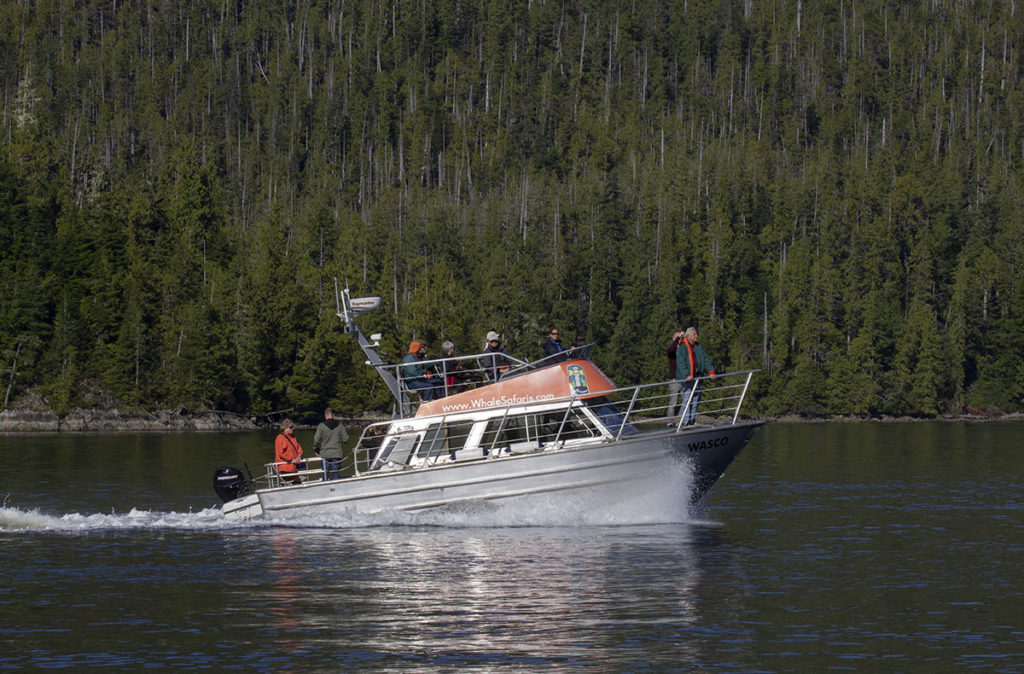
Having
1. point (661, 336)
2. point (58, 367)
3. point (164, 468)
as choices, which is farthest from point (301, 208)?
point (164, 468)

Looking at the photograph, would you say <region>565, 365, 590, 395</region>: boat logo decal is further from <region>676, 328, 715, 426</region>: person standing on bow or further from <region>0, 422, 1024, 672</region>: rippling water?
<region>0, 422, 1024, 672</region>: rippling water

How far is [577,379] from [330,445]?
528 centimetres

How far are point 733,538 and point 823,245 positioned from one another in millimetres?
116327

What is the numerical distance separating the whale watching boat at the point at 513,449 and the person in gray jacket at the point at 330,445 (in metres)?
0.57

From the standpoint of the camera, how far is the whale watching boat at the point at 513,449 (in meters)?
27.6

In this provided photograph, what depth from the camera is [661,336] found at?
390 ft

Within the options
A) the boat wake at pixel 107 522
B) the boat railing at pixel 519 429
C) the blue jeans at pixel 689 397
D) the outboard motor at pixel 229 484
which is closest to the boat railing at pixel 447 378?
the boat railing at pixel 519 429

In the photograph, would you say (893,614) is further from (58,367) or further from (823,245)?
(823,245)

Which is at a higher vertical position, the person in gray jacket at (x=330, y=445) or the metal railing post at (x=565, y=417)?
the metal railing post at (x=565, y=417)

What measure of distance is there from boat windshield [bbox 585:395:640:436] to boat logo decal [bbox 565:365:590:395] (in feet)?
1.06

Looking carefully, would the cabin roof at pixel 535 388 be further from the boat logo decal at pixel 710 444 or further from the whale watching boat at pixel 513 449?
the boat logo decal at pixel 710 444

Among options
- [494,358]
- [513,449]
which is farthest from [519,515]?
[494,358]

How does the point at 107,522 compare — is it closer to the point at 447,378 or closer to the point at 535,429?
the point at 447,378

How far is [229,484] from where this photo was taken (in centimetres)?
2930
